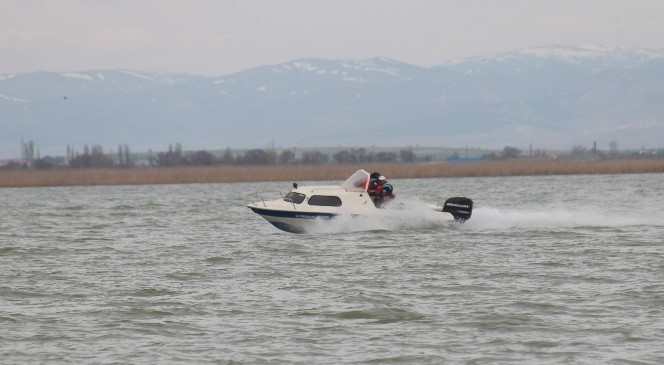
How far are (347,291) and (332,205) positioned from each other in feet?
41.6

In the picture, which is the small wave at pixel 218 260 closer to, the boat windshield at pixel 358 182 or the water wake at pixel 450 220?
the water wake at pixel 450 220

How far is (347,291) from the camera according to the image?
24484 millimetres

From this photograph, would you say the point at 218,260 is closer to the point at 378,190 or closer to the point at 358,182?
the point at 358,182

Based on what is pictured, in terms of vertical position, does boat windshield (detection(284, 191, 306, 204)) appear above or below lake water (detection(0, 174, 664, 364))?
above

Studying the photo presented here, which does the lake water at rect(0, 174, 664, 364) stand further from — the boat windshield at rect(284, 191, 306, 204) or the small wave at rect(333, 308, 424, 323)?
the boat windshield at rect(284, 191, 306, 204)

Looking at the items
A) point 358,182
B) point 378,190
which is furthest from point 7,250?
point 378,190

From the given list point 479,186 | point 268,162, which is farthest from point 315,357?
point 268,162

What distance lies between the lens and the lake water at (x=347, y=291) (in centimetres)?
1895

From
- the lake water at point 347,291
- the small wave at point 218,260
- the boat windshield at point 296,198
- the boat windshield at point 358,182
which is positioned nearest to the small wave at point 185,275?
the lake water at point 347,291

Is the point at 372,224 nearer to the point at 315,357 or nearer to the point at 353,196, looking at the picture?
the point at 353,196

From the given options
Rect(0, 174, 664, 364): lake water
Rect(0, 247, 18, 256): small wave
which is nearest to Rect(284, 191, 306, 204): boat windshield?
Rect(0, 174, 664, 364): lake water

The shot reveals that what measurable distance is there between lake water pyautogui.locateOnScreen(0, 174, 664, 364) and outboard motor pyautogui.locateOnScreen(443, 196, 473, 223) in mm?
448

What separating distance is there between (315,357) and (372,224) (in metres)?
19.0

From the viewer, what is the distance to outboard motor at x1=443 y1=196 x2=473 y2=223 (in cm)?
3712
